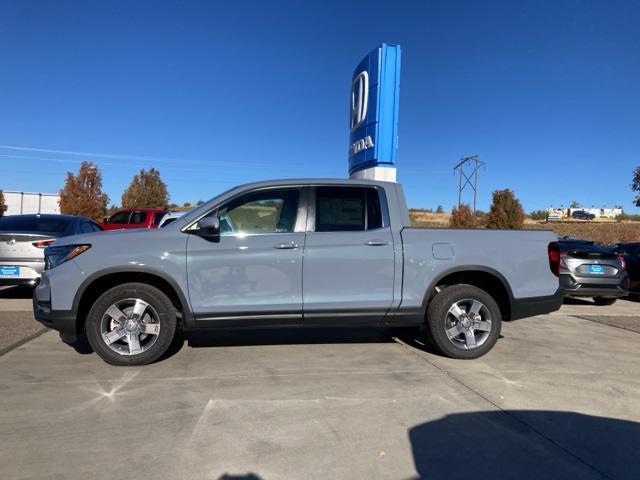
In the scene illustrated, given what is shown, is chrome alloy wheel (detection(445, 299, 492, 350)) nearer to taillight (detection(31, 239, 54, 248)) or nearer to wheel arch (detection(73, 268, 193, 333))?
wheel arch (detection(73, 268, 193, 333))

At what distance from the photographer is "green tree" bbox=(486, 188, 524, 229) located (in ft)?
119

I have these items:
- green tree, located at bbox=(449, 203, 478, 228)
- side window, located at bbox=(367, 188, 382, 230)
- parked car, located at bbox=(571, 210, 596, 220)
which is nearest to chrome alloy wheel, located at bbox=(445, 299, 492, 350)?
side window, located at bbox=(367, 188, 382, 230)

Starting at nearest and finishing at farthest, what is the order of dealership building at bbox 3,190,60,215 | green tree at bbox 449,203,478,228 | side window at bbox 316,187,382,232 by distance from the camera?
side window at bbox 316,187,382,232 → green tree at bbox 449,203,478,228 → dealership building at bbox 3,190,60,215

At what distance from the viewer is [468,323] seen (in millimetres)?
5188

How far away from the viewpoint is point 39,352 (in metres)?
5.27

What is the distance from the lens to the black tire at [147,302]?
4691 mm

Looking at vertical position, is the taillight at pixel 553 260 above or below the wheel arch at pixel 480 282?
above

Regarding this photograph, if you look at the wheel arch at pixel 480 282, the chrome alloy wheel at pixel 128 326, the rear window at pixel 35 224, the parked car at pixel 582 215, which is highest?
the parked car at pixel 582 215

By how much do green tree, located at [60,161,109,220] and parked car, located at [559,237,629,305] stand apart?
4046 centimetres

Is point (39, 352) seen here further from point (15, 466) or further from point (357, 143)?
point (357, 143)

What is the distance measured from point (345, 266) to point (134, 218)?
14.6m

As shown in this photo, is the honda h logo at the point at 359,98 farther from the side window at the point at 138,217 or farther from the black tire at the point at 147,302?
the side window at the point at 138,217

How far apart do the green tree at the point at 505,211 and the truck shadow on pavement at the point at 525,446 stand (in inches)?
1358

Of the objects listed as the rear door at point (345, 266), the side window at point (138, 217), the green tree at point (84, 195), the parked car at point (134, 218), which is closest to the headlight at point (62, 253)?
the rear door at point (345, 266)
